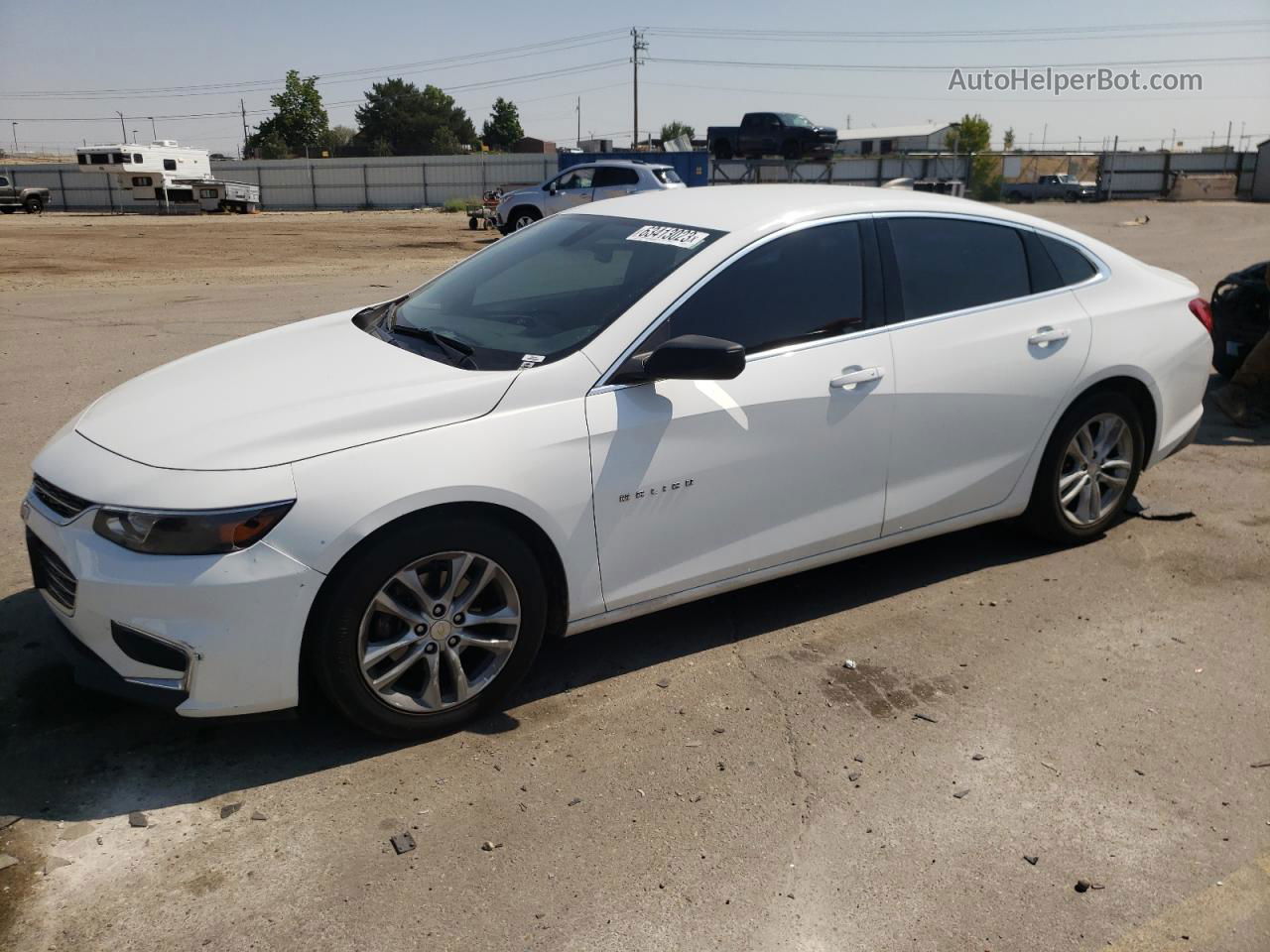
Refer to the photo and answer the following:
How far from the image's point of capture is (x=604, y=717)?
3.74 metres

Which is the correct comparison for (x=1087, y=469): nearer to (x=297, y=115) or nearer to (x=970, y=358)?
(x=970, y=358)

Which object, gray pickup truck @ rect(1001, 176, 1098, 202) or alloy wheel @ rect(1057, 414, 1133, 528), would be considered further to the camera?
gray pickup truck @ rect(1001, 176, 1098, 202)

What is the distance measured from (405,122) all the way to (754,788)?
110 meters

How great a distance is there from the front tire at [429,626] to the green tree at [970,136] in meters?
89.4

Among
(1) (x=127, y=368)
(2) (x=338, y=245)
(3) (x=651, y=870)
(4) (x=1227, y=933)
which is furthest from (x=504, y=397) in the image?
(2) (x=338, y=245)

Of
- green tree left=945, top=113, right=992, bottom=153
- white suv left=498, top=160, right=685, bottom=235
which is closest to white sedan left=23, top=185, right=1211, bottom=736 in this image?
white suv left=498, top=160, right=685, bottom=235

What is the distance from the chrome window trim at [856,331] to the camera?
147 inches

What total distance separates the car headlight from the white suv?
23.1 meters

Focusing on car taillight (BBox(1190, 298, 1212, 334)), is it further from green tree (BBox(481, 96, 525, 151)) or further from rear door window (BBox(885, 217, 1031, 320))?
green tree (BBox(481, 96, 525, 151))

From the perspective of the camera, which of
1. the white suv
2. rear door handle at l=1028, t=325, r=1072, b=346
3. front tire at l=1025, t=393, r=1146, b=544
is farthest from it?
the white suv

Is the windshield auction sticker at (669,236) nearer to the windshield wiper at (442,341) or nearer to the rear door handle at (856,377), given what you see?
the rear door handle at (856,377)

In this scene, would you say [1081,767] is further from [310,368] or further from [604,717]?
[310,368]

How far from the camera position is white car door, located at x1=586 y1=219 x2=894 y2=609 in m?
3.71

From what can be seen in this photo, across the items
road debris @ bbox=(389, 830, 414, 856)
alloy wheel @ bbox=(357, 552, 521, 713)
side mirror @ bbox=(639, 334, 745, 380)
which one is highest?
side mirror @ bbox=(639, 334, 745, 380)
